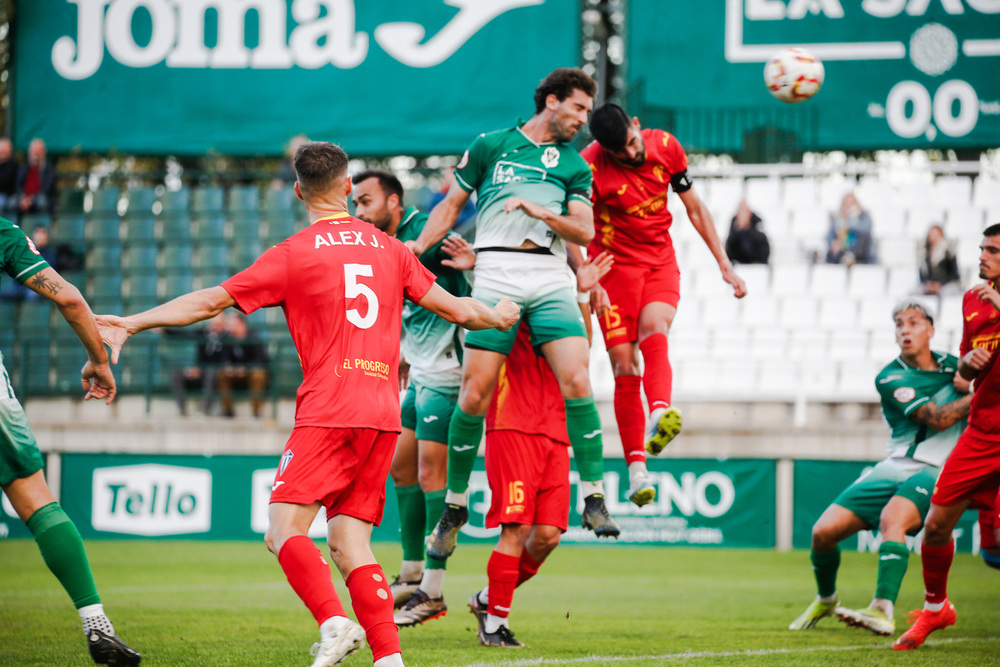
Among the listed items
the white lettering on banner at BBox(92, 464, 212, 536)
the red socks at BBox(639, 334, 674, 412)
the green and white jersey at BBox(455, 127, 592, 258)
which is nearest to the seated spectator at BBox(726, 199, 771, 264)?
the white lettering on banner at BBox(92, 464, 212, 536)

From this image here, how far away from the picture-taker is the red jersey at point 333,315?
4.40 meters

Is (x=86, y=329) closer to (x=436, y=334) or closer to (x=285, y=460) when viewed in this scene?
(x=285, y=460)

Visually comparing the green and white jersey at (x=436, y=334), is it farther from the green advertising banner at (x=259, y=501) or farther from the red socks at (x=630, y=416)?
the green advertising banner at (x=259, y=501)

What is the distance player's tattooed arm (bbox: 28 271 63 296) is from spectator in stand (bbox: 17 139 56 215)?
518 inches

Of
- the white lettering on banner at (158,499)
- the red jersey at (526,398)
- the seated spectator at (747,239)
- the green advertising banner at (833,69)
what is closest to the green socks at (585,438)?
the red jersey at (526,398)

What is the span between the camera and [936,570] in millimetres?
6723

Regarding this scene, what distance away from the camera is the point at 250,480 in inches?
536

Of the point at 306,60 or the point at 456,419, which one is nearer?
the point at 456,419

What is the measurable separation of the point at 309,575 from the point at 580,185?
3334mm

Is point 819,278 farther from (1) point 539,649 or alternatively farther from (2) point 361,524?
(2) point 361,524

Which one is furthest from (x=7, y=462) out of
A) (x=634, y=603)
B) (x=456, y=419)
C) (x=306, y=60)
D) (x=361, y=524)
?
(x=306, y=60)

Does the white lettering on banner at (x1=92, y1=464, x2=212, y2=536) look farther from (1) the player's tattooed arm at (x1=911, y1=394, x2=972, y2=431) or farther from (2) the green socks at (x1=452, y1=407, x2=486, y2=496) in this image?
(1) the player's tattooed arm at (x1=911, y1=394, x2=972, y2=431)

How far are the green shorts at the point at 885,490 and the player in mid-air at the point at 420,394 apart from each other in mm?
2703

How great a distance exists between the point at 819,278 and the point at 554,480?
10353 mm
